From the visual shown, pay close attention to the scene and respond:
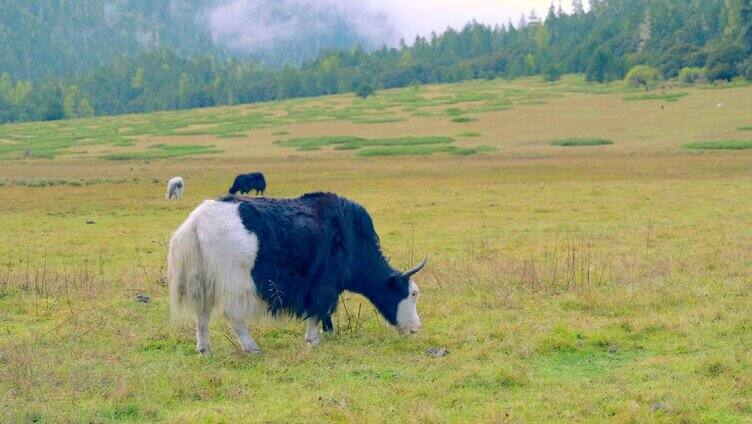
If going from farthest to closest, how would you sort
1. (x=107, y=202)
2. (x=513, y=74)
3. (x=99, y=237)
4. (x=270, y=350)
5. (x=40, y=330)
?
(x=513, y=74), (x=107, y=202), (x=99, y=237), (x=40, y=330), (x=270, y=350)

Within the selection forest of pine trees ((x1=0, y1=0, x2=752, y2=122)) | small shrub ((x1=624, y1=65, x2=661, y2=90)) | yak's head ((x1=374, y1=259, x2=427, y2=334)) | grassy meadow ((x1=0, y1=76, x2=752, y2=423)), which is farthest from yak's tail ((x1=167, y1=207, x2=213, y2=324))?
small shrub ((x1=624, y1=65, x2=661, y2=90))

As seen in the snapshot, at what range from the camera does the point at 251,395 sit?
7156mm

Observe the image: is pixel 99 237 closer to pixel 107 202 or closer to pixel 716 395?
pixel 107 202

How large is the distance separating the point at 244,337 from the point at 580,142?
138ft

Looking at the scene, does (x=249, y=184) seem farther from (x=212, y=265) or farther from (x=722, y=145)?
(x=722, y=145)

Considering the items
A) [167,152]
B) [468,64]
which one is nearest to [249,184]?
[167,152]

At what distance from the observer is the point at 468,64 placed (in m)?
136

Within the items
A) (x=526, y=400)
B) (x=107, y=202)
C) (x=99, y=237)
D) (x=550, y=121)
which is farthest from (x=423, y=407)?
(x=550, y=121)

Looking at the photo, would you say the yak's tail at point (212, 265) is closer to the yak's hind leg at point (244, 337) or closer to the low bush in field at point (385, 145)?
the yak's hind leg at point (244, 337)

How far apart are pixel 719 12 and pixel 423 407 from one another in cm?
11860

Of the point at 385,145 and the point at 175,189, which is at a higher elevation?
the point at 175,189

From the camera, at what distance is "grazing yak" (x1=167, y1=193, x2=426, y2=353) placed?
27.9 feet

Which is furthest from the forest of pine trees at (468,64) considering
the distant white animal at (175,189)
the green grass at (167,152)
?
the distant white animal at (175,189)

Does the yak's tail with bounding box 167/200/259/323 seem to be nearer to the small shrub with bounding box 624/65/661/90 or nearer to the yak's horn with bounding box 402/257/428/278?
the yak's horn with bounding box 402/257/428/278
